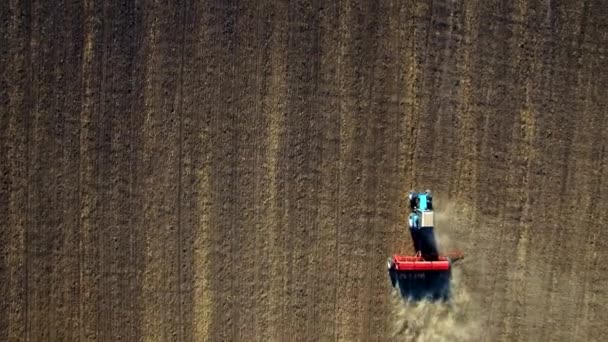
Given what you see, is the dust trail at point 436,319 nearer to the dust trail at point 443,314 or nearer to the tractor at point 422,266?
the dust trail at point 443,314

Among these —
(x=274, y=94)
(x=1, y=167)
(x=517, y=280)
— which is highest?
(x=274, y=94)

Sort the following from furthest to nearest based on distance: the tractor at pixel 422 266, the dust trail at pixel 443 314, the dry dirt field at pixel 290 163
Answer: the dust trail at pixel 443 314 < the tractor at pixel 422 266 < the dry dirt field at pixel 290 163

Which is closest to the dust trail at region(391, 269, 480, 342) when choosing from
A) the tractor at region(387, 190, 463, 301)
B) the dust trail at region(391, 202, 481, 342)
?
the dust trail at region(391, 202, 481, 342)

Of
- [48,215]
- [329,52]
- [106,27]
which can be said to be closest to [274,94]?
[329,52]

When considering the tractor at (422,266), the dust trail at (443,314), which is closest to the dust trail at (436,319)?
the dust trail at (443,314)

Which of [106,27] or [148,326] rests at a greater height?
[106,27]

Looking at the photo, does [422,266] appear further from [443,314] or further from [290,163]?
[290,163]

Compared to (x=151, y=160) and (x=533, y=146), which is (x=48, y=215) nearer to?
(x=151, y=160)
